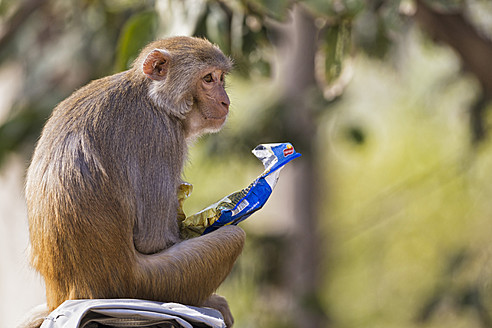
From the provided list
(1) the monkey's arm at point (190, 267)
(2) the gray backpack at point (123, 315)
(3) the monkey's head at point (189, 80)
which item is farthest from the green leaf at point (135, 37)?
(2) the gray backpack at point (123, 315)

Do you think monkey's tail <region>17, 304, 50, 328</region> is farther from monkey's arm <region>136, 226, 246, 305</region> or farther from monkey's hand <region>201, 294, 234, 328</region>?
monkey's hand <region>201, 294, 234, 328</region>

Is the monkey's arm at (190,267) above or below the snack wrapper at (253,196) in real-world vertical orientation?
below

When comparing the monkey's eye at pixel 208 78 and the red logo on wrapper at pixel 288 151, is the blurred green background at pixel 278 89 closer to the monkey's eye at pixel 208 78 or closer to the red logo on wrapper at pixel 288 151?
the monkey's eye at pixel 208 78

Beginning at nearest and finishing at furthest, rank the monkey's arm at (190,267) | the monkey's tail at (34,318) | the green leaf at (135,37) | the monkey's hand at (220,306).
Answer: the monkey's arm at (190,267) < the monkey's tail at (34,318) < the monkey's hand at (220,306) < the green leaf at (135,37)

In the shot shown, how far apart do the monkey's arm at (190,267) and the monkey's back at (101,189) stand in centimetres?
7

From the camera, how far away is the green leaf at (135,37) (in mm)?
4277

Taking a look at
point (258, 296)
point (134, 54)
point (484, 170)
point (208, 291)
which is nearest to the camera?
point (208, 291)

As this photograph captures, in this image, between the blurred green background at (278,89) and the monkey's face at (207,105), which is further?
the blurred green background at (278,89)

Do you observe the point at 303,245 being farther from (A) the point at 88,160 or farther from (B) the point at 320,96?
(A) the point at 88,160

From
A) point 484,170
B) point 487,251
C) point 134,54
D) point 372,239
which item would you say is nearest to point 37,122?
point 134,54

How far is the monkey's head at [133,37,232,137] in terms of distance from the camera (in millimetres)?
3223

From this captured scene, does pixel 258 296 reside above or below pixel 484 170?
above

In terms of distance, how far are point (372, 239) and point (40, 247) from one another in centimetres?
1393

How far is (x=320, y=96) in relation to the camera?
6453 millimetres
